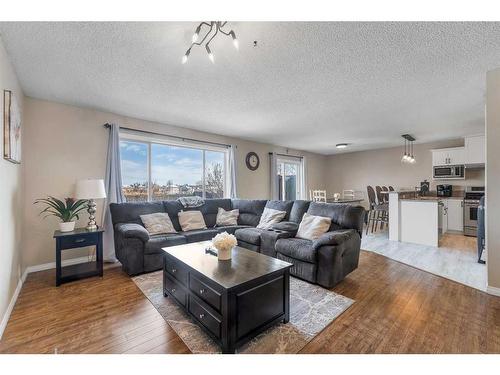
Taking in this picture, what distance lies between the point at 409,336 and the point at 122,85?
3834 mm

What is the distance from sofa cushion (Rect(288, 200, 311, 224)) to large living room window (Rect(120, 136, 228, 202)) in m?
2.10

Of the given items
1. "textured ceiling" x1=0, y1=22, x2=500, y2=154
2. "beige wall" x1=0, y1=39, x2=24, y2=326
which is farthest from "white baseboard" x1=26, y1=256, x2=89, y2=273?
"textured ceiling" x1=0, y1=22, x2=500, y2=154

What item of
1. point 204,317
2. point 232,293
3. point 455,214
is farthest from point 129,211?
point 455,214

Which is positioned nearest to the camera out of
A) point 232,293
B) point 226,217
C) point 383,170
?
point 232,293

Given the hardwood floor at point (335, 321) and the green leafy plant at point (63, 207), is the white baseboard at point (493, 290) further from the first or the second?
the green leafy plant at point (63, 207)

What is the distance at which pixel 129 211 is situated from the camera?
138 inches

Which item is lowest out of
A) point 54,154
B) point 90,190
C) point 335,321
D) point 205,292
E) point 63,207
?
point 335,321

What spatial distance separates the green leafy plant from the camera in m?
2.95

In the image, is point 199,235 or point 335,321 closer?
point 335,321

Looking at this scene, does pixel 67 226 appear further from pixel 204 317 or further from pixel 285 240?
pixel 285 240

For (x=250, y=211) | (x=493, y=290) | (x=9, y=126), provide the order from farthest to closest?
(x=250, y=211) → (x=493, y=290) → (x=9, y=126)

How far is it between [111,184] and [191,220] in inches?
55.4
